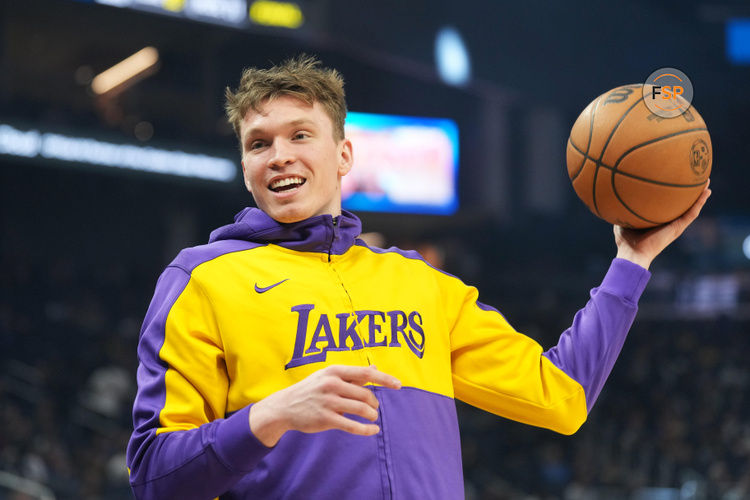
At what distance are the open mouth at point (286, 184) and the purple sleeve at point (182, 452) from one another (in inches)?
15.9

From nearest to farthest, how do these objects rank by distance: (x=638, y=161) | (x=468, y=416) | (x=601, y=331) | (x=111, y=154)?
1. (x=601, y=331)
2. (x=638, y=161)
3. (x=111, y=154)
4. (x=468, y=416)

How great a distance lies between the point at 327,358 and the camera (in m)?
1.71

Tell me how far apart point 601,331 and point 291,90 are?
0.87 metres

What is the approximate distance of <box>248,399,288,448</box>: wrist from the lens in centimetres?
144

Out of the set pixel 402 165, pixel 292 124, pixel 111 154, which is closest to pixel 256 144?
pixel 292 124

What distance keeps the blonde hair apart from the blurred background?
6.17 meters

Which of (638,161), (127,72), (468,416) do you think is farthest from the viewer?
(127,72)

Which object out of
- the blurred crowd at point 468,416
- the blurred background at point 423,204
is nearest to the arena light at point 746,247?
the blurred background at point 423,204

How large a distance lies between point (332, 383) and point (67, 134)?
9.95 meters

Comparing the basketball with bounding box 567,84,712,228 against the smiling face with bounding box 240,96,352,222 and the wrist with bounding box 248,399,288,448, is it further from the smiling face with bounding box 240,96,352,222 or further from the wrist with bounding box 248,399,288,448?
the wrist with bounding box 248,399,288,448

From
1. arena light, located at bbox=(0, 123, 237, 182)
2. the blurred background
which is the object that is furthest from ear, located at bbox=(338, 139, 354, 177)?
arena light, located at bbox=(0, 123, 237, 182)

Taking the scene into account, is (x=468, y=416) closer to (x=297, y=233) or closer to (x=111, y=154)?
(x=111, y=154)

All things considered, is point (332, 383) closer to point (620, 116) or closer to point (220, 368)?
point (220, 368)

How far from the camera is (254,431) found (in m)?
1.45
